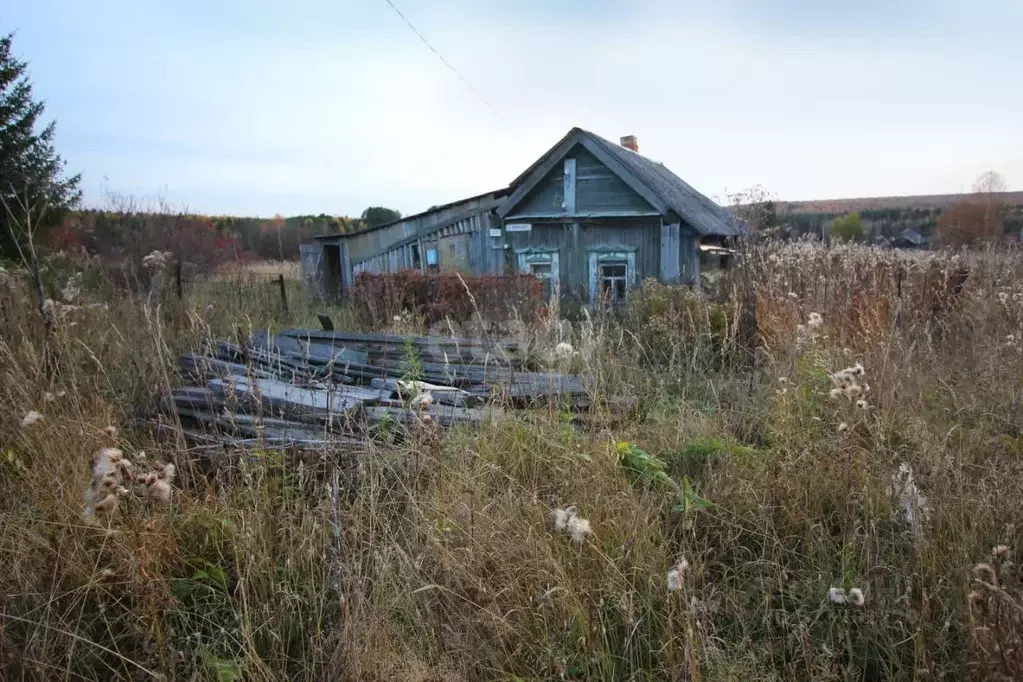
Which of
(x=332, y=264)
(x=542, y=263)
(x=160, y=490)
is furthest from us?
(x=332, y=264)

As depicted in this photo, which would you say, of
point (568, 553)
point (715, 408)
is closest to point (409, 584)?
point (568, 553)

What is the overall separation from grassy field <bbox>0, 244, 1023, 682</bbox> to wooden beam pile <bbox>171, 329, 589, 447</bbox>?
24 centimetres

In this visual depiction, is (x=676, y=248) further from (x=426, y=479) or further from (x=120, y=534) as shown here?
(x=120, y=534)

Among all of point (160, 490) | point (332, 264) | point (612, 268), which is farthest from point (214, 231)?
point (160, 490)

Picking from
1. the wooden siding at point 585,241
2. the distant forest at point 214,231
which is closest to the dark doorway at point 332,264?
the distant forest at point 214,231

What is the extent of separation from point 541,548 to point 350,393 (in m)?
2.27

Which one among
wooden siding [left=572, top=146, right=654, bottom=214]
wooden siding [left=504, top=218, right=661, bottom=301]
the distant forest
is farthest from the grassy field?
wooden siding [left=572, top=146, right=654, bottom=214]

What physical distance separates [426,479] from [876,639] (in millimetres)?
2011

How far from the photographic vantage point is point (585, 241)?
12133 millimetres

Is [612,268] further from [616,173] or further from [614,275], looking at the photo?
[616,173]

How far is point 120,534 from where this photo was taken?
2.12 meters

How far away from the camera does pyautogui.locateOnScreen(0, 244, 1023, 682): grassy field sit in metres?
1.86

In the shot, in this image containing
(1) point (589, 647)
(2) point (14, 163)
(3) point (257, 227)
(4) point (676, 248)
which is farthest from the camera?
(3) point (257, 227)

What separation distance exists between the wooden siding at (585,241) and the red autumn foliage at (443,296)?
8.39 ft
